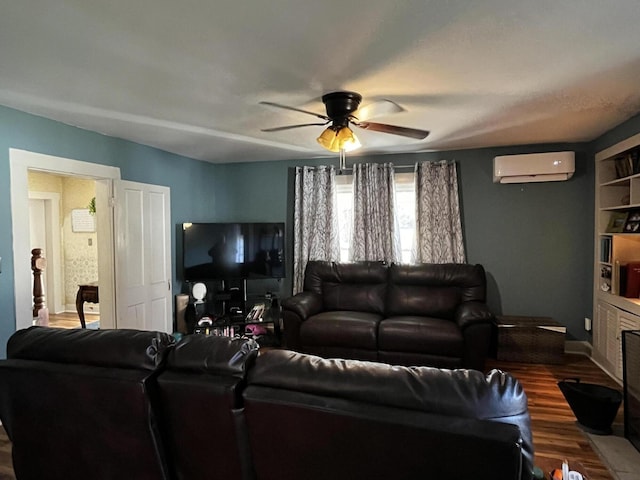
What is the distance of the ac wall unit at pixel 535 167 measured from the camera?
3.97m

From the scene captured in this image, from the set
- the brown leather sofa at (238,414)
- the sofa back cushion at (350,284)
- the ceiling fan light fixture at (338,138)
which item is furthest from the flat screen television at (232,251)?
the brown leather sofa at (238,414)

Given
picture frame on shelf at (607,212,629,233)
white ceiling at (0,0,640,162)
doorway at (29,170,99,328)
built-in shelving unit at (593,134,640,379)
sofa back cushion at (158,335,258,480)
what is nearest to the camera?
sofa back cushion at (158,335,258,480)

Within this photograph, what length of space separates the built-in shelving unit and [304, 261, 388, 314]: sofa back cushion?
214cm

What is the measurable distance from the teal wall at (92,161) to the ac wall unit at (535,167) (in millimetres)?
3694

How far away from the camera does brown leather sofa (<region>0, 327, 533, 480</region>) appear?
1031 millimetres

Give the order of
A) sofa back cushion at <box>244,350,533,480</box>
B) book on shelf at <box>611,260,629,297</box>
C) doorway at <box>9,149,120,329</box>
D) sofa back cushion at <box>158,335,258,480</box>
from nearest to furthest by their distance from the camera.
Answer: sofa back cushion at <box>244,350,533,480</box> → sofa back cushion at <box>158,335,258,480</box> → doorway at <box>9,149,120,329</box> → book on shelf at <box>611,260,629,297</box>

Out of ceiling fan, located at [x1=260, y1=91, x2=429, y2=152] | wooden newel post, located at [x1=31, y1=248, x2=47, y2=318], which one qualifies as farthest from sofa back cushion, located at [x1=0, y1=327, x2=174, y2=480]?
wooden newel post, located at [x1=31, y1=248, x2=47, y2=318]

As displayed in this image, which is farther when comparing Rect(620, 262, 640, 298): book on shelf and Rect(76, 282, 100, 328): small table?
Rect(76, 282, 100, 328): small table

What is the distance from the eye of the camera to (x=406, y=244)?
4.68 meters

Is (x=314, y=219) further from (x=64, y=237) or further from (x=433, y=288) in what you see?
(x=64, y=237)

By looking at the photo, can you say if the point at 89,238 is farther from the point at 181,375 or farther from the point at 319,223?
the point at 181,375

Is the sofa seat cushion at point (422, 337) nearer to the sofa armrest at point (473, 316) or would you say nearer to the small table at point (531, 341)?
the sofa armrest at point (473, 316)

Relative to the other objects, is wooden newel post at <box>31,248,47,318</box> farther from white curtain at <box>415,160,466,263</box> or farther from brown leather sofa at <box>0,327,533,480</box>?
white curtain at <box>415,160,466,263</box>

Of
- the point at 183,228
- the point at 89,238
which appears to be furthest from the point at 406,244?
Result: the point at 89,238
